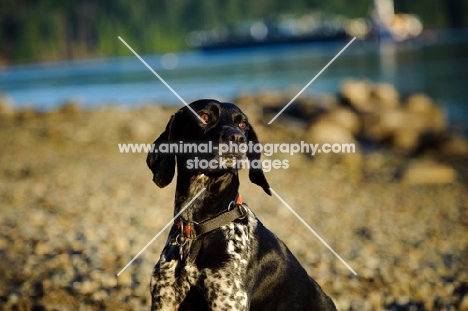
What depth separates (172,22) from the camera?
6462 inches

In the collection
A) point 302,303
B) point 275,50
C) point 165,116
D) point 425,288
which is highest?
point 302,303

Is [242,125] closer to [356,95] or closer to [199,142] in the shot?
[199,142]

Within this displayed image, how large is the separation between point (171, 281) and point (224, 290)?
39cm

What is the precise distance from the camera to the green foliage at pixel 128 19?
451 feet

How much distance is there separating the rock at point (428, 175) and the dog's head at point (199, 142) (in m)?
14.0

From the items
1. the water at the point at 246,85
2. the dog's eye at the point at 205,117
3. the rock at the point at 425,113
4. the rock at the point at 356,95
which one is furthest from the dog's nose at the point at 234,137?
the water at the point at 246,85

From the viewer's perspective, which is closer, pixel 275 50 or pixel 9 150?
pixel 9 150

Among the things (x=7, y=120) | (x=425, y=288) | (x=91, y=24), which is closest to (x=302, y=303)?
(x=425, y=288)

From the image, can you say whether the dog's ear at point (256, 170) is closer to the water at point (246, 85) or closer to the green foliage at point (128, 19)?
the water at point (246, 85)

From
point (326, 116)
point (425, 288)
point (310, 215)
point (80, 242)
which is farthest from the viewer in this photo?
point (326, 116)

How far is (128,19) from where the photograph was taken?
15250cm

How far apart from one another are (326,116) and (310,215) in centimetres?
1480

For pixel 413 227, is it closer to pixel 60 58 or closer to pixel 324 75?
pixel 324 75

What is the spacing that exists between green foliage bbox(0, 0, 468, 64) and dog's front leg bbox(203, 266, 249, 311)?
130 metres
